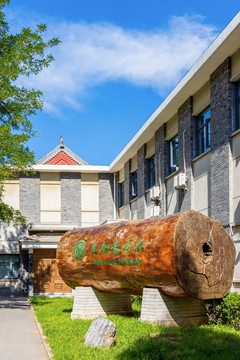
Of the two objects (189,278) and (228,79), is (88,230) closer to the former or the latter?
(189,278)

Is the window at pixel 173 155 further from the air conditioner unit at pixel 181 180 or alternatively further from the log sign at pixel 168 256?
the log sign at pixel 168 256

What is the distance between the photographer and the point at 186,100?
17953 millimetres

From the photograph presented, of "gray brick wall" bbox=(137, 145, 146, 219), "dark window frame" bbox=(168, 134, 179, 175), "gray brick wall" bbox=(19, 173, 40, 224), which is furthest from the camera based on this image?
"gray brick wall" bbox=(19, 173, 40, 224)

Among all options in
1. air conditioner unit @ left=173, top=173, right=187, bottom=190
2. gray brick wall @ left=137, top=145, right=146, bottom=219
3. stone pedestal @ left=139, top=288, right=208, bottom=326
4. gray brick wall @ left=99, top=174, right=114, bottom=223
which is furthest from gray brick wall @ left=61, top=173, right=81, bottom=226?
stone pedestal @ left=139, top=288, right=208, bottom=326

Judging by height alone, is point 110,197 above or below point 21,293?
above

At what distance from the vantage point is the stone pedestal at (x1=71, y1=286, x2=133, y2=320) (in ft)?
40.5

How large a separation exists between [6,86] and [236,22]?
7005mm

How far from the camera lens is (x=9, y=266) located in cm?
2800

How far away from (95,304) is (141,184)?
11.9 meters

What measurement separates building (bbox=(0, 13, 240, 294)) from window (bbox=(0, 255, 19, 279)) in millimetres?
53

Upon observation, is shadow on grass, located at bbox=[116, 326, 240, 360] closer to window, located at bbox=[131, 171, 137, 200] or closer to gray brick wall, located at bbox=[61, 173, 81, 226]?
window, located at bbox=[131, 171, 137, 200]

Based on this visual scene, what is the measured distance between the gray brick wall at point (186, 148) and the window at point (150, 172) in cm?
440

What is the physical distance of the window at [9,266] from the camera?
27.8 metres

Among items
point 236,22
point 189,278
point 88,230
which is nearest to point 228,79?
point 236,22
